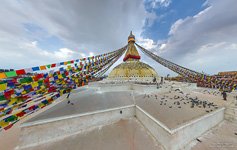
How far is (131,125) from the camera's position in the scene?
3.74 meters

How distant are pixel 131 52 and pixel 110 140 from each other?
9.15 metres

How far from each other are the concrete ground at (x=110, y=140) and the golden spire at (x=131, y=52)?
808 centimetres

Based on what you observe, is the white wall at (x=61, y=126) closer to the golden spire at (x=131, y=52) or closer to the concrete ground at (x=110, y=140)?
the concrete ground at (x=110, y=140)

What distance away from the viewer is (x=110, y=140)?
9.64 ft

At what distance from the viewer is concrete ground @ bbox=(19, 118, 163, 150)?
2715 mm

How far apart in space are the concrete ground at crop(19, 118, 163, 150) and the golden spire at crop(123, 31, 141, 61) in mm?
8080

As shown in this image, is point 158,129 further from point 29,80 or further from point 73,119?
point 29,80

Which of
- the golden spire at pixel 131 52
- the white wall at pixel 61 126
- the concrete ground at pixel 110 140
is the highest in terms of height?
the golden spire at pixel 131 52

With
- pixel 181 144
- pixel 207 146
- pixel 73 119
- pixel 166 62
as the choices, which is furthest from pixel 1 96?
pixel 166 62

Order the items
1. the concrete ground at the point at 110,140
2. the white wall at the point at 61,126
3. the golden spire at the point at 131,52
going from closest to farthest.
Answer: the concrete ground at the point at 110,140 → the white wall at the point at 61,126 → the golden spire at the point at 131,52

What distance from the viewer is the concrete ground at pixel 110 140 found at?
2715 mm

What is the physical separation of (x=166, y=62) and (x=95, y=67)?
6501 millimetres

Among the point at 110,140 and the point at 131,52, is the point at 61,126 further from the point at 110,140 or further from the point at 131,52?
the point at 131,52

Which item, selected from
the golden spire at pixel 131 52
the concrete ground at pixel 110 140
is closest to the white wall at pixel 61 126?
the concrete ground at pixel 110 140
